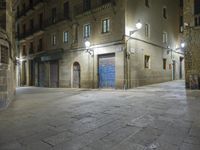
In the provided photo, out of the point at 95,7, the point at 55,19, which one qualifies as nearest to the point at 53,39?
the point at 55,19

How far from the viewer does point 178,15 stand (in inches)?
925

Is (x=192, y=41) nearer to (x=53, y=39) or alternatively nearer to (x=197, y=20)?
(x=197, y=20)

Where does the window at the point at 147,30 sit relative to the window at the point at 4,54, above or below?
above

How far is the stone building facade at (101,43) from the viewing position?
14.1m

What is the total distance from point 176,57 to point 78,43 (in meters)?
13.6

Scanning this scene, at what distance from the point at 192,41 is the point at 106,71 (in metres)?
6.91

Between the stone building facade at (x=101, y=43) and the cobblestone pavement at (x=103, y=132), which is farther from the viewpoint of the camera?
the stone building facade at (x=101, y=43)

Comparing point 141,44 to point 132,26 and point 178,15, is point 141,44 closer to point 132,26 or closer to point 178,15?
point 132,26

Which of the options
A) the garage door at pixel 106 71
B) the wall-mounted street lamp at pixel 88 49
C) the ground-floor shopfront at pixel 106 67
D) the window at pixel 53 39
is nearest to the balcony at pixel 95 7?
the wall-mounted street lamp at pixel 88 49

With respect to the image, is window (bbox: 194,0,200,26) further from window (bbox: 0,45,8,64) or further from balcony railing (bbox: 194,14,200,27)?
window (bbox: 0,45,8,64)

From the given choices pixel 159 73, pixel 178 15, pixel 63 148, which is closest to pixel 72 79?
pixel 159 73

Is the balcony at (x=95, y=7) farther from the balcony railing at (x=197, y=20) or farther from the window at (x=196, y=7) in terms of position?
the balcony railing at (x=197, y=20)

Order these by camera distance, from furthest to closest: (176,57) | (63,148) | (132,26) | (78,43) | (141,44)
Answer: (176,57), (78,43), (141,44), (132,26), (63,148)

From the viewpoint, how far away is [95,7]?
15.2 metres
